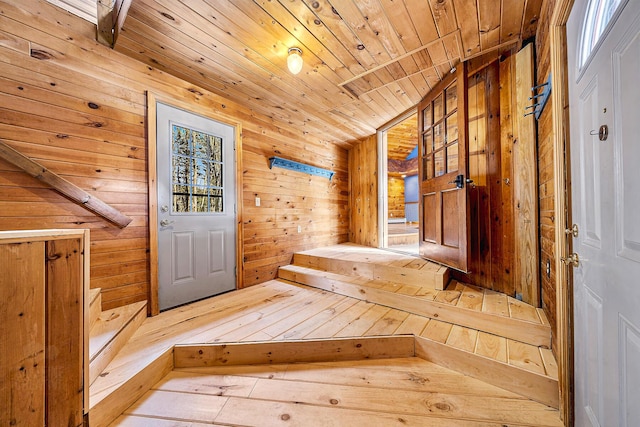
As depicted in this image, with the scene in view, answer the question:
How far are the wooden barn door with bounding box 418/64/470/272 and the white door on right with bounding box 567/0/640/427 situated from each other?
0.96 meters

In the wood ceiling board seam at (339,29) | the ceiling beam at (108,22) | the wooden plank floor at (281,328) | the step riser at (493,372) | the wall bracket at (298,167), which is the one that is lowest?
the step riser at (493,372)

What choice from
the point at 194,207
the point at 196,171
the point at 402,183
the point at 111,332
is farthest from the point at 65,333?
the point at 402,183

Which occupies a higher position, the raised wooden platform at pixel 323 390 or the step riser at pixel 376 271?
the step riser at pixel 376 271

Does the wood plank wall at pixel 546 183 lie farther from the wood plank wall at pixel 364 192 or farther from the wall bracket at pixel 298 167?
the wall bracket at pixel 298 167

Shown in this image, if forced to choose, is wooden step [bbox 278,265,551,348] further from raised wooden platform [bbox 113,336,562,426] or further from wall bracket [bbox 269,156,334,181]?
wall bracket [bbox 269,156,334,181]

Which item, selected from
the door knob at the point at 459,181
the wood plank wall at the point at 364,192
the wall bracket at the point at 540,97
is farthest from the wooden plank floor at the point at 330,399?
the wood plank wall at the point at 364,192

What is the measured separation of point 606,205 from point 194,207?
2786 millimetres

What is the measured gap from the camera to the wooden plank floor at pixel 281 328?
52.6 inches

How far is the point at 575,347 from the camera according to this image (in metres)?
1.04

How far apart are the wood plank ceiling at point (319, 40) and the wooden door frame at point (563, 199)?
2.04 feet

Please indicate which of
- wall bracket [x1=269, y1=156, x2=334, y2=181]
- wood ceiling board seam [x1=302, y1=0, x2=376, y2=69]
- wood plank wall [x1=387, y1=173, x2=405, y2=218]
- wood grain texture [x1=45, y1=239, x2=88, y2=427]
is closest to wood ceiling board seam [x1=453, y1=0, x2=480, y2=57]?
wood ceiling board seam [x1=302, y1=0, x2=376, y2=69]

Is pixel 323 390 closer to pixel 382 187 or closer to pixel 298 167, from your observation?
pixel 298 167

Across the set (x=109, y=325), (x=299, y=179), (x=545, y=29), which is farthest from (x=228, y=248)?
(x=545, y=29)

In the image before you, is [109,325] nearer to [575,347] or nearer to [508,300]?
[575,347]
